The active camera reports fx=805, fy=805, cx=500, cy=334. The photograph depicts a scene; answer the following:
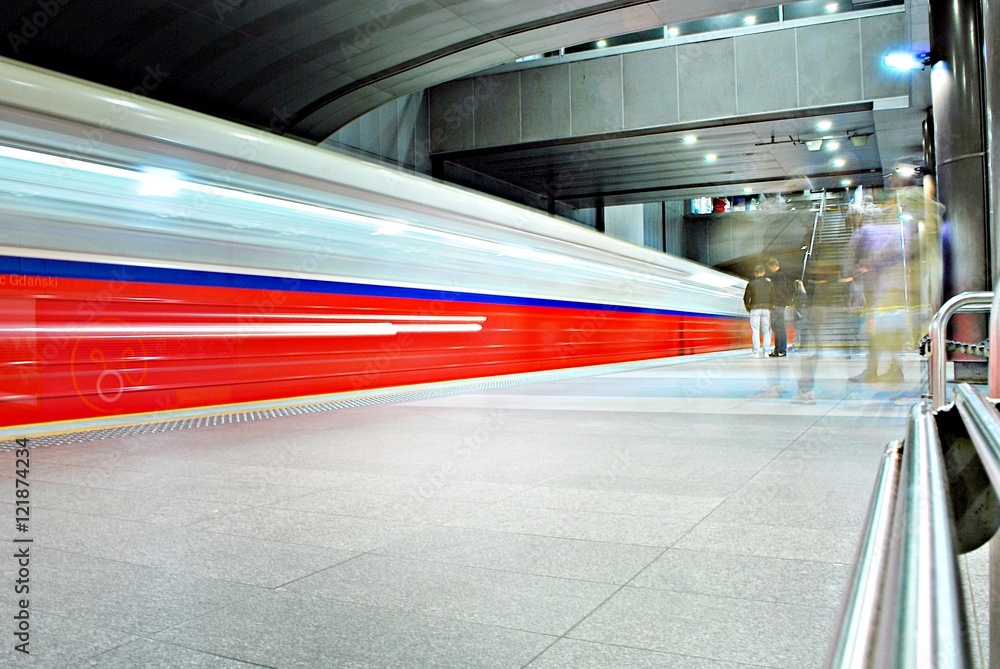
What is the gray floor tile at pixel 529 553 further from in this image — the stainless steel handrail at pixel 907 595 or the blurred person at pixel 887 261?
the blurred person at pixel 887 261

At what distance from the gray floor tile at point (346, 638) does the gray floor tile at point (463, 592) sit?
57 mm

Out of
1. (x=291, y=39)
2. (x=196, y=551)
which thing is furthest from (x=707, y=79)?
(x=196, y=551)

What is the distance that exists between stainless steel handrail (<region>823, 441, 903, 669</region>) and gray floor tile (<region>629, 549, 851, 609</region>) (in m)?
1.17

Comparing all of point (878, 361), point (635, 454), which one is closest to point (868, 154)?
point (878, 361)

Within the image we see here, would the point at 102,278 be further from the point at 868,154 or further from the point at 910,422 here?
the point at 868,154

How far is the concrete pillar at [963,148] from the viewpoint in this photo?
330 inches

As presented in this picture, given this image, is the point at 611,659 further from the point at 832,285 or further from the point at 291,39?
the point at 291,39

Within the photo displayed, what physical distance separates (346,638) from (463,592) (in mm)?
374

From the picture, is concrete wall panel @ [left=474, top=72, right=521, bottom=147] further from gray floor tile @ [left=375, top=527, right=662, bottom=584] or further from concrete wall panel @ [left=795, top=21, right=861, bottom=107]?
gray floor tile @ [left=375, top=527, right=662, bottom=584]

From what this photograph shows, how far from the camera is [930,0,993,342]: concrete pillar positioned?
27.5ft

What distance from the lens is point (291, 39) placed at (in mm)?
11219

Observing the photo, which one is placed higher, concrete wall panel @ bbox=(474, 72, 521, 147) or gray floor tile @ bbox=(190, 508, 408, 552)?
concrete wall panel @ bbox=(474, 72, 521, 147)
